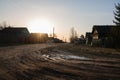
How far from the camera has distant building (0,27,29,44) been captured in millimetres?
78113

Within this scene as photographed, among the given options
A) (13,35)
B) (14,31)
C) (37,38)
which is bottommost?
(37,38)

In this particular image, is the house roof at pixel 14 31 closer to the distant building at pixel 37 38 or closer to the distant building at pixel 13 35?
the distant building at pixel 13 35

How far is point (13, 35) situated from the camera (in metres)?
81.9

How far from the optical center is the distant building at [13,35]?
7811 cm

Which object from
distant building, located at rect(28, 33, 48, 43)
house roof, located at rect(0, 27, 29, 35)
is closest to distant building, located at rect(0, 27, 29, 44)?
house roof, located at rect(0, 27, 29, 35)

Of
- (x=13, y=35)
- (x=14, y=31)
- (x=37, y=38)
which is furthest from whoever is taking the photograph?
(x=37, y=38)

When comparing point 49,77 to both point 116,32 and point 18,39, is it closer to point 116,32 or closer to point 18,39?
point 116,32

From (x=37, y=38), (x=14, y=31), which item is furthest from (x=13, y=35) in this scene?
(x=37, y=38)

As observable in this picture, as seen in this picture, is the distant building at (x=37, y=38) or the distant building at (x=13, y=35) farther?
the distant building at (x=37, y=38)

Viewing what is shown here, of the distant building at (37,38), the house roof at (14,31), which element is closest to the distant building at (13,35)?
the house roof at (14,31)

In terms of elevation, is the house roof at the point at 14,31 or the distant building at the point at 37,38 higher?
the house roof at the point at 14,31

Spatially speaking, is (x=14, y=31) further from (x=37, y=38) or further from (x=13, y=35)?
(x=37, y=38)

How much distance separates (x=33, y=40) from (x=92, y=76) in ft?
248

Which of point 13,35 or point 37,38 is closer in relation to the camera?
point 13,35
